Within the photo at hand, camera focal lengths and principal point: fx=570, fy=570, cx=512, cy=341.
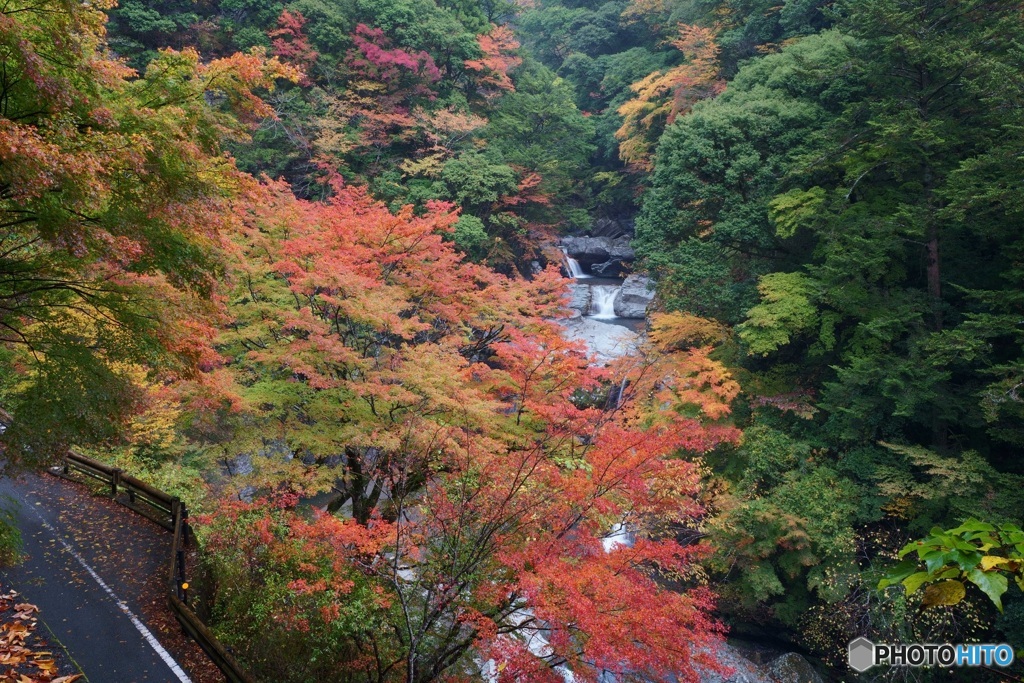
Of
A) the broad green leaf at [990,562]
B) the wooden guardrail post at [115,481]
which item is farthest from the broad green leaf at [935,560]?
the wooden guardrail post at [115,481]

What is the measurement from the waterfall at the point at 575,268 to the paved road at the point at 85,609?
74.3 ft

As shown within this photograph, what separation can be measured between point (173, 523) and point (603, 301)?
66.7ft

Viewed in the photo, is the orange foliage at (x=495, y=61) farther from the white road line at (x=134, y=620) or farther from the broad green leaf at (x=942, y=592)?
the broad green leaf at (x=942, y=592)

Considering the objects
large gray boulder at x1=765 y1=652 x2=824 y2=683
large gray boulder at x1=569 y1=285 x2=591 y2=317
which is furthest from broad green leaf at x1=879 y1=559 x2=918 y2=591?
large gray boulder at x1=569 y1=285 x2=591 y2=317

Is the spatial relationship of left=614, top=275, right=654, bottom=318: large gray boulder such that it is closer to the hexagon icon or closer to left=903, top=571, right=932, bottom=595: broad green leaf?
the hexagon icon

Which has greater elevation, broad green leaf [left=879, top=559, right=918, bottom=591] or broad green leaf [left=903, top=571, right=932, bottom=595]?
broad green leaf [left=903, top=571, right=932, bottom=595]

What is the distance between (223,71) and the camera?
260 inches

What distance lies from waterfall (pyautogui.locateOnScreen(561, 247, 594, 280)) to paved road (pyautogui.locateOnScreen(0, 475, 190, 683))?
22.6 m

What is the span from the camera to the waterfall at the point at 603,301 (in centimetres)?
2652

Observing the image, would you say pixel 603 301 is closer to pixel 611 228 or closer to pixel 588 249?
pixel 588 249

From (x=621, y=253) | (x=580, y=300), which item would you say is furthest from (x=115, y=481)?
(x=621, y=253)

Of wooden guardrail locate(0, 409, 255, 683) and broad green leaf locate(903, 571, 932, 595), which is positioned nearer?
broad green leaf locate(903, 571, 932, 595)

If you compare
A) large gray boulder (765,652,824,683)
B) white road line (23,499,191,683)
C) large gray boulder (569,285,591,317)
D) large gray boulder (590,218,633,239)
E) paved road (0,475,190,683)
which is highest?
paved road (0,475,190,683)

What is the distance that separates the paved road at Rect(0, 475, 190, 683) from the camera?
727 centimetres
